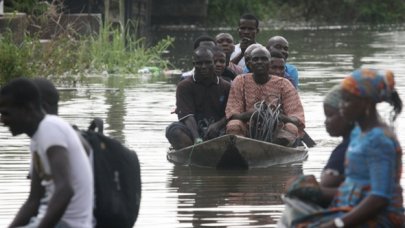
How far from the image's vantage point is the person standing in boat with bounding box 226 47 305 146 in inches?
539

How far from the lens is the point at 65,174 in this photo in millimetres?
5926

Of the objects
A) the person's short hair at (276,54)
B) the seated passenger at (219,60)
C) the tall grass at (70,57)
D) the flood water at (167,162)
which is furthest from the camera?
the tall grass at (70,57)

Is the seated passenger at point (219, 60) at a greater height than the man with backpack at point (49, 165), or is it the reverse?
the man with backpack at point (49, 165)

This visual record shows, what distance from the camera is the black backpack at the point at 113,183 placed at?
21.0ft

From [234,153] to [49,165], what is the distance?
24.7ft

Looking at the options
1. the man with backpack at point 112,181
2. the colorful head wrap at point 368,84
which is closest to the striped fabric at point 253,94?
the man with backpack at point 112,181

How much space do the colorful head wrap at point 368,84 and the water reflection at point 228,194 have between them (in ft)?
13.7

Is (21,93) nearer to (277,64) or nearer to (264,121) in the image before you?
(264,121)

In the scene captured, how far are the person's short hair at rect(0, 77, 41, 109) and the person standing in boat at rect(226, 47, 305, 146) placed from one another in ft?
24.9

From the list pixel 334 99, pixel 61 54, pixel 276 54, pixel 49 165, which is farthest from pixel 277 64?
pixel 61 54

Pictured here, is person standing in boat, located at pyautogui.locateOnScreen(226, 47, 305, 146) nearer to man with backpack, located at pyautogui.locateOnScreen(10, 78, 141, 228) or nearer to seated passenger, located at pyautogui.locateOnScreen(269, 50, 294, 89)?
seated passenger, located at pyautogui.locateOnScreen(269, 50, 294, 89)

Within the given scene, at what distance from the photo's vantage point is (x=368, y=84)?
19.4 feet

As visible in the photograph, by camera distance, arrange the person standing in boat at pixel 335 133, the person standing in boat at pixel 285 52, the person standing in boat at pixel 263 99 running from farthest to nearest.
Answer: the person standing in boat at pixel 285 52 → the person standing in boat at pixel 263 99 → the person standing in boat at pixel 335 133

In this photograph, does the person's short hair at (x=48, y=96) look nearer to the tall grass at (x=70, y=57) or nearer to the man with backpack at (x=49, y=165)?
the man with backpack at (x=49, y=165)
